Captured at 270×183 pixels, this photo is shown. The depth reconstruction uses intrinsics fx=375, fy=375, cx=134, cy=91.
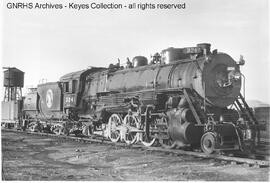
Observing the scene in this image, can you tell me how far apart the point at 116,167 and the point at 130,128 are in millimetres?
4725

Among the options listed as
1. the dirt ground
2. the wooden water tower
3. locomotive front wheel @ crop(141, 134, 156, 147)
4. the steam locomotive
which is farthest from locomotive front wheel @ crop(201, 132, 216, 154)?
the wooden water tower

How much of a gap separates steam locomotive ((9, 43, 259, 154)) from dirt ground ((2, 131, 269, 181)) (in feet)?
3.66

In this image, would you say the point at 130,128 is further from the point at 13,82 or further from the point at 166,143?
the point at 13,82

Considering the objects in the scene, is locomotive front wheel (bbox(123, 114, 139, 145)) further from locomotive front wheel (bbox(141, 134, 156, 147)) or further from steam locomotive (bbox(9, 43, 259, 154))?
locomotive front wheel (bbox(141, 134, 156, 147))

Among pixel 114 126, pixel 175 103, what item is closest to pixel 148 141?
pixel 175 103

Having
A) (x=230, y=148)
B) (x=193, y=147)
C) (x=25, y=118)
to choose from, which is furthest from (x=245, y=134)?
(x=25, y=118)

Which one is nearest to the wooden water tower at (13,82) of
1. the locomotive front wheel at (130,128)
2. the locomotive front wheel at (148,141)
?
the locomotive front wheel at (130,128)

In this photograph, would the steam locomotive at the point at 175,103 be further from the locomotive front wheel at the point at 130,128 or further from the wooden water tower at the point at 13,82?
the wooden water tower at the point at 13,82

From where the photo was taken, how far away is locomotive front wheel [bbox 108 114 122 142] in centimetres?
1550

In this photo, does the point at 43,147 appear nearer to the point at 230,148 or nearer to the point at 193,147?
the point at 193,147

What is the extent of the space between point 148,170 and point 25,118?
1728 centimetres

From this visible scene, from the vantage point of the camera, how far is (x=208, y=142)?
37.4 ft

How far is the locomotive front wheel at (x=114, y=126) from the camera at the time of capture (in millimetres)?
15500

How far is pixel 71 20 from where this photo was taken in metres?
11.8
